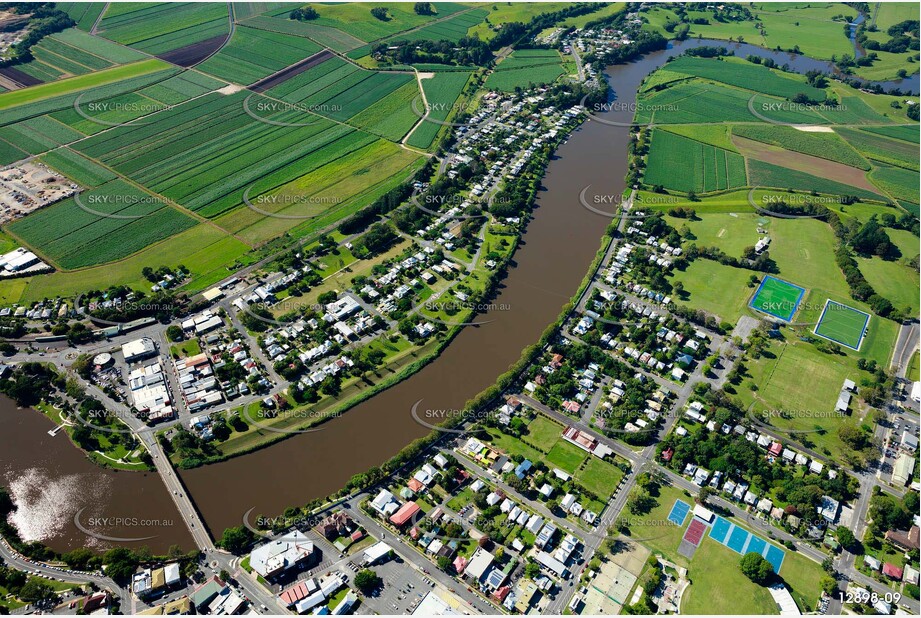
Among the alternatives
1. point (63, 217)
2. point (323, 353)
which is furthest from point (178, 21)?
point (323, 353)

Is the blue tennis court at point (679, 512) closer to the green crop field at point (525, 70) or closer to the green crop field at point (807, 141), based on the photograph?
the green crop field at point (807, 141)

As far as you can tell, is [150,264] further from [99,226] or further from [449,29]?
[449,29]

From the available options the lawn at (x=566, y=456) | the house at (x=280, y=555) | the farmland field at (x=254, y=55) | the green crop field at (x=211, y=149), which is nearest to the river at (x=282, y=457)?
the house at (x=280, y=555)

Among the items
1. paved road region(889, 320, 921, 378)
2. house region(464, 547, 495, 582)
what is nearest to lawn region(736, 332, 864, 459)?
paved road region(889, 320, 921, 378)

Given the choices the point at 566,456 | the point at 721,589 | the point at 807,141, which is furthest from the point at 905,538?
the point at 807,141

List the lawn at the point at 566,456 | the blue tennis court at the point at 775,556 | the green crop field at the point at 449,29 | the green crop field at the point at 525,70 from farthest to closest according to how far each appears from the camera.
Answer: the green crop field at the point at 449,29 → the green crop field at the point at 525,70 → the lawn at the point at 566,456 → the blue tennis court at the point at 775,556
